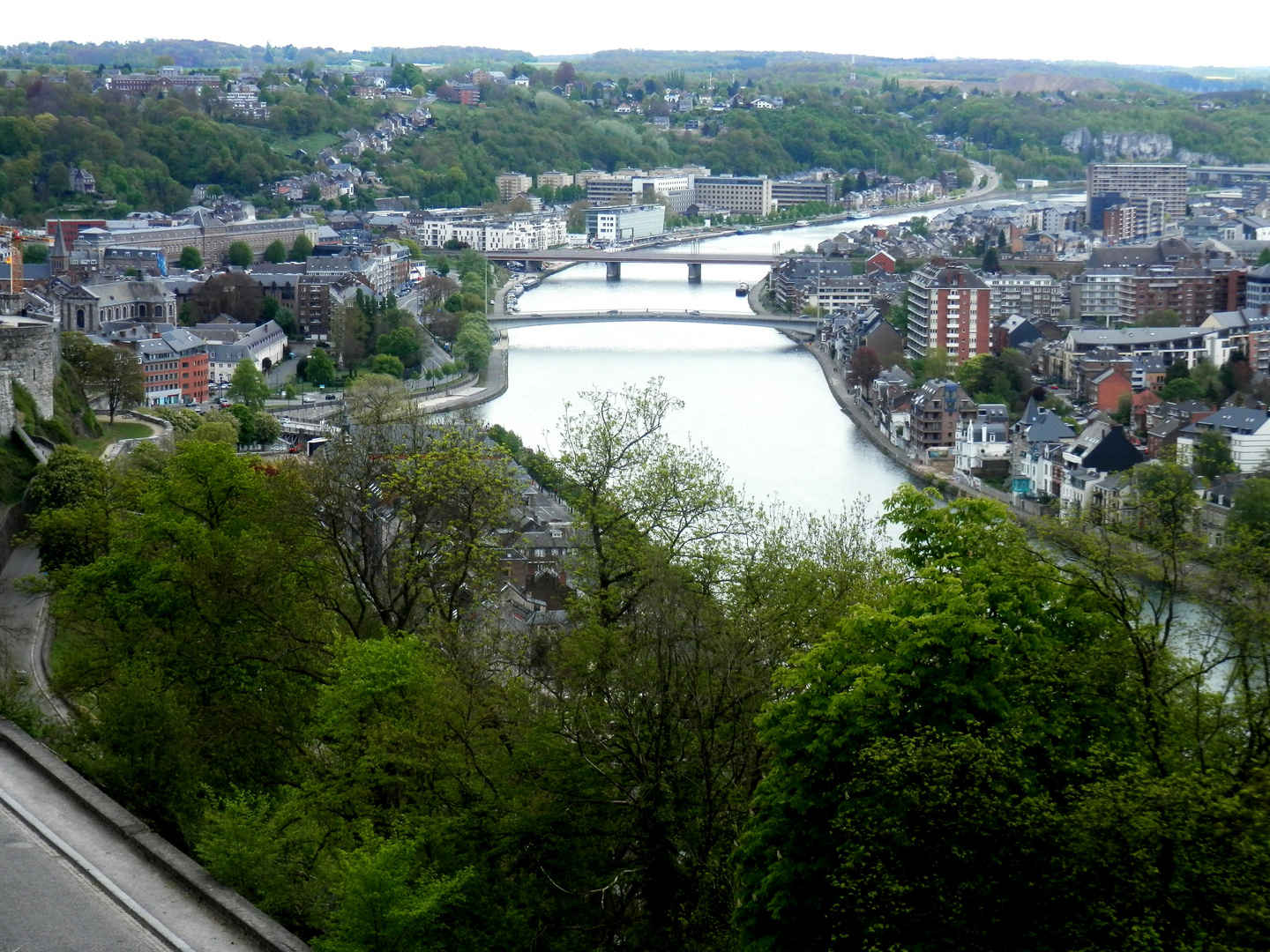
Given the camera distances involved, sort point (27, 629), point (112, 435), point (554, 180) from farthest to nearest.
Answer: point (554, 180) → point (112, 435) → point (27, 629)

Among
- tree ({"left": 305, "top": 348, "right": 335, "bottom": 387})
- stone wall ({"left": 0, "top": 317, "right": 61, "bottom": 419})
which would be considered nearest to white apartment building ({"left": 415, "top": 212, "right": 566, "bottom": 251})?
tree ({"left": 305, "top": 348, "right": 335, "bottom": 387})

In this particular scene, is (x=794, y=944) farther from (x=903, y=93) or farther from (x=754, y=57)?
(x=754, y=57)

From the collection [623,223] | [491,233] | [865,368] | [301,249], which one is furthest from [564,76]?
[865,368]

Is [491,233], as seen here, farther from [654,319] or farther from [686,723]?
[686,723]

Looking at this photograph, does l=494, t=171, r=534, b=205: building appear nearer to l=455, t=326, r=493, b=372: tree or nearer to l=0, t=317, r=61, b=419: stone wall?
l=455, t=326, r=493, b=372: tree

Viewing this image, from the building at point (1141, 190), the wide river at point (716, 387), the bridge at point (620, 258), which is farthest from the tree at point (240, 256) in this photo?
the building at point (1141, 190)

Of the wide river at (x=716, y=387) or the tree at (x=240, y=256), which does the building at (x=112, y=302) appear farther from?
the tree at (x=240, y=256)
